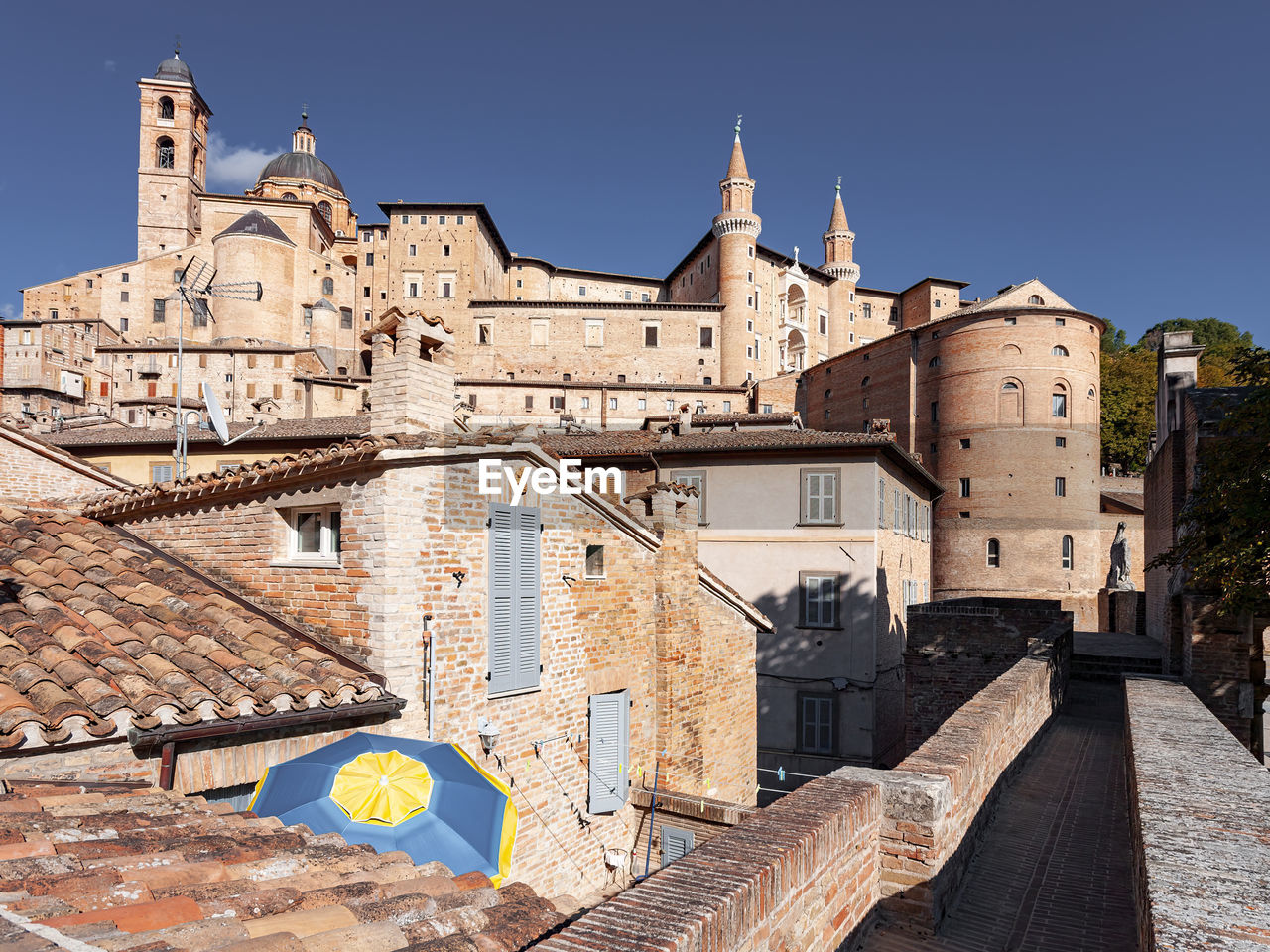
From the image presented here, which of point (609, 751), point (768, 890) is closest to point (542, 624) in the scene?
point (609, 751)

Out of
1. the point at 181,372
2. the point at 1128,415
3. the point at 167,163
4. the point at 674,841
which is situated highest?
the point at 167,163

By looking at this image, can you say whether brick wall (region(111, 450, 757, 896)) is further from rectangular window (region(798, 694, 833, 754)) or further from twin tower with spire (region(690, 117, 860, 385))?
twin tower with spire (region(690, 117, 860, 385))

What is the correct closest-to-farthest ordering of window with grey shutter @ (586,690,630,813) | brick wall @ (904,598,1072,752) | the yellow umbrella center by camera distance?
the yellow umbrella center, window with grey shutter @ (586,690,630,813), brick wall @ (904,598,1072,752)

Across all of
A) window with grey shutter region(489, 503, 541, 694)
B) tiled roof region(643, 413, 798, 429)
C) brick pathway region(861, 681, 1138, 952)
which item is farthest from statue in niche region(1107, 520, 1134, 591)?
window with grey shutter region(489, 503, 541, 694)

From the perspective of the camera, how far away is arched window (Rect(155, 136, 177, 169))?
3088 inches

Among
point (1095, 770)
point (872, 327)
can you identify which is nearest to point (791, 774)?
point (1095, 770)

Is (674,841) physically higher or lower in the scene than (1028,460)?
lower

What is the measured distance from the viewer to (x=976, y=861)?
19.8ft

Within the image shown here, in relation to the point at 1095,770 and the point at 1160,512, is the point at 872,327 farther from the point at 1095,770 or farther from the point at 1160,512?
the point at 1095,770

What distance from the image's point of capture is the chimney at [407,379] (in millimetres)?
8734

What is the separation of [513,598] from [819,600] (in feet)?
44.3

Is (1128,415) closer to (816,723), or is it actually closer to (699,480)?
(816,723)

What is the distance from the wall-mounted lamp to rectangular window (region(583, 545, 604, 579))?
281 cm

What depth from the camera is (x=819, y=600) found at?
21031mm
